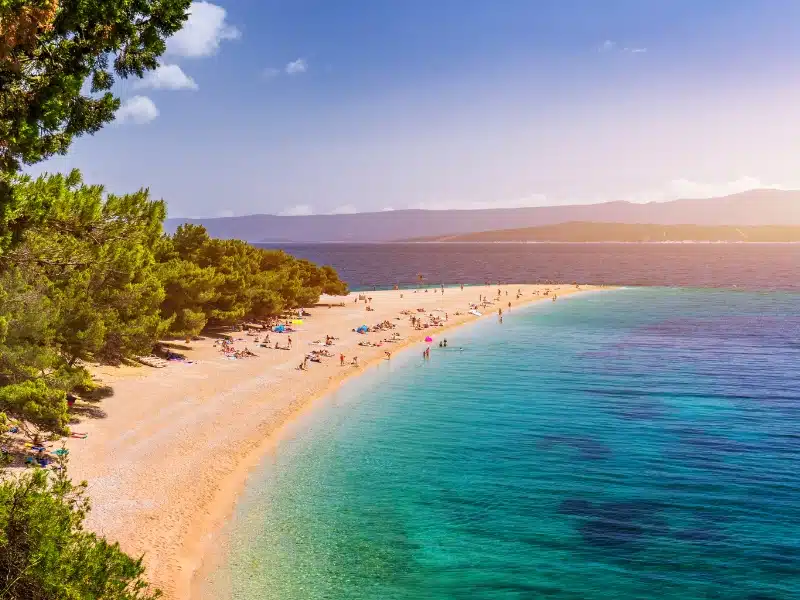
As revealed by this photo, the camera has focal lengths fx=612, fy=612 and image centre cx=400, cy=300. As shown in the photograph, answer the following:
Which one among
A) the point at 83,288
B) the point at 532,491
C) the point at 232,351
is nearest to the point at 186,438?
the point at 83,288

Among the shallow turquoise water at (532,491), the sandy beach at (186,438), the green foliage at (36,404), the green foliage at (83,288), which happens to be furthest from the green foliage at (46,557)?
the green foliage at (36,404)

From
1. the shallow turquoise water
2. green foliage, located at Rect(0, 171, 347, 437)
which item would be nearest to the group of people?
green foliage, located at Rect(0, 171, 347, 437)

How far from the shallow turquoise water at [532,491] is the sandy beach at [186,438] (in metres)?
1.37

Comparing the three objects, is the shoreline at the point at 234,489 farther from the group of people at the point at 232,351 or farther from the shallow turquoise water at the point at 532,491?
the group of people at the point at 232,351

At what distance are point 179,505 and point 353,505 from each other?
5.97 meters

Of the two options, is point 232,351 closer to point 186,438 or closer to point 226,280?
point 226,280

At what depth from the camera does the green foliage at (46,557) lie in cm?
968

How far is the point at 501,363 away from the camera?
4962 centimetres

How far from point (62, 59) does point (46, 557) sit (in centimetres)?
794

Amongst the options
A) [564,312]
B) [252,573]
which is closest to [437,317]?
[564,312]

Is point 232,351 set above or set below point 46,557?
below

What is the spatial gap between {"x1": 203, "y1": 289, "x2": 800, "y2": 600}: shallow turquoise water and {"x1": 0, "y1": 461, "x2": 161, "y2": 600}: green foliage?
6.11 m

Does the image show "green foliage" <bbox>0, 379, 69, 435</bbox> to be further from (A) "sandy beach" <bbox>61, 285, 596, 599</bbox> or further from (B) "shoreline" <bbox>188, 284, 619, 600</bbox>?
(B) "shoreline" <bbox>188, 284, 619, 600</bbox>

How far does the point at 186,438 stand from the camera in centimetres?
2752
